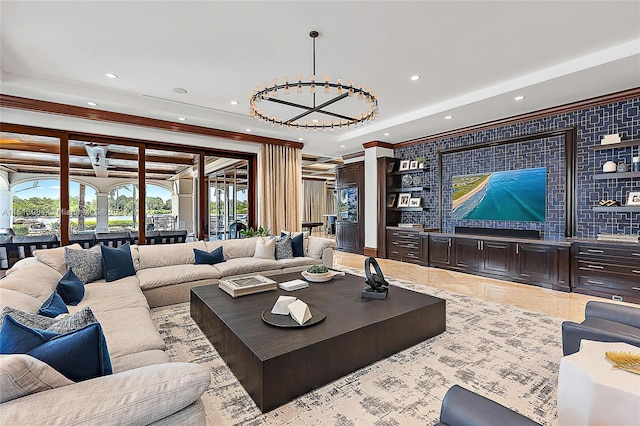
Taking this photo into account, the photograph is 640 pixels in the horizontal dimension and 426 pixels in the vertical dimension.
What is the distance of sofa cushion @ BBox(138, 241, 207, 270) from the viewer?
4246 millimetres

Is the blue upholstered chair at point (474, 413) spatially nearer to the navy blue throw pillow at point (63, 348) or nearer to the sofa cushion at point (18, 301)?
the navy blue throw pillow at point (63, 348)

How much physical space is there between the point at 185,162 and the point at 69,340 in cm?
562

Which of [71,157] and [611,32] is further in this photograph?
[71,157]

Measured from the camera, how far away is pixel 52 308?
2.12 metres

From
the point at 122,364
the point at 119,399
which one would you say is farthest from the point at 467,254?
the point at 119,399

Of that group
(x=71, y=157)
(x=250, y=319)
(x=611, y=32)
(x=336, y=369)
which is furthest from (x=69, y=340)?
(x=71, y=157)

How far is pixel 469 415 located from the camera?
45.8 inches

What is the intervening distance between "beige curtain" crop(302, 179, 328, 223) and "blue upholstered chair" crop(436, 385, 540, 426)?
1315 centimetres

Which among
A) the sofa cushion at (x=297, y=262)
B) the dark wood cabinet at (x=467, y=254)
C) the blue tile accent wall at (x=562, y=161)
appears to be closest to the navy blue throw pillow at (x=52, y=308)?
the sofa cushion at (x=297, y=262)

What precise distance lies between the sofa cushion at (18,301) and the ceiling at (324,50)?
2.42m

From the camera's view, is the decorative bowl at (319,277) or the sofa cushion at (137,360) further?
the decorative bowl at (319,277)

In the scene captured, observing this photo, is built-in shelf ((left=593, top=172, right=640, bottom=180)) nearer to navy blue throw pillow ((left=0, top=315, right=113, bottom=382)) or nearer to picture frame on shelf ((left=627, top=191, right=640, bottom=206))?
picture frame on shelf ((left=627, top=191, right=640, bottom=206))

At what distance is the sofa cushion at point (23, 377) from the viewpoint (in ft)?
3.26

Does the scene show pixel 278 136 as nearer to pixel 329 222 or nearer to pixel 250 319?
pixel 250 319
